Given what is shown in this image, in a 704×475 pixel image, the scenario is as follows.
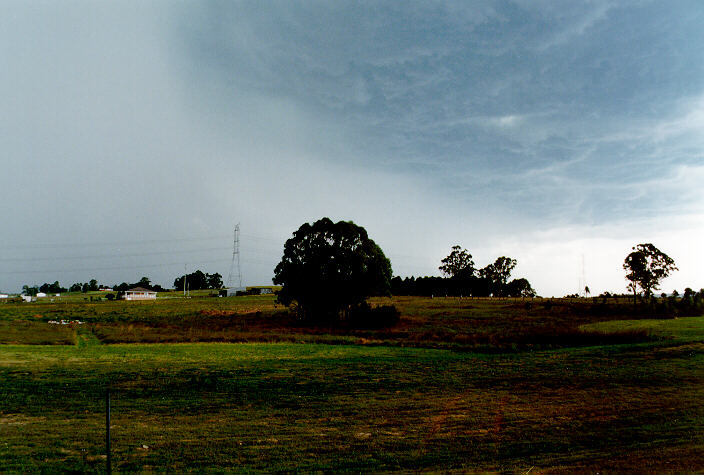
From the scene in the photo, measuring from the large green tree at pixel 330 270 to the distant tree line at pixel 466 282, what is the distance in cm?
7774

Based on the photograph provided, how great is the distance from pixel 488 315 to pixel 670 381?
48.5m

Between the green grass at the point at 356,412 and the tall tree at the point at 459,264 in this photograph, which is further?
the tall tree at the point at 459,264

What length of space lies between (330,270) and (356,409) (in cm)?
3887

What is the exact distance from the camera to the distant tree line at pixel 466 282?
14000cm

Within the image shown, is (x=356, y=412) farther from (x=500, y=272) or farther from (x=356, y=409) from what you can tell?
(x=500, y=272)

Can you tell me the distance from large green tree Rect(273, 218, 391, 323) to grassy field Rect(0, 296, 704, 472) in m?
23.8

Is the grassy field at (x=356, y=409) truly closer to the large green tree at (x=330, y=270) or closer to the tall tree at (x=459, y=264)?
the large green tree at (x=330, y=270)

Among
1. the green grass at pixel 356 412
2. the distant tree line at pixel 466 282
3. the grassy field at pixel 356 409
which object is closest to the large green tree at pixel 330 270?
the grassy field at pixel 356 409

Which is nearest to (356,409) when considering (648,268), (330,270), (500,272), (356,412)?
(356,412)

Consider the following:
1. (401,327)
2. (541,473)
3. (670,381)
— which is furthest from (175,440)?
(401,327)

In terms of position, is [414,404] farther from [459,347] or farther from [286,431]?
[459,347]

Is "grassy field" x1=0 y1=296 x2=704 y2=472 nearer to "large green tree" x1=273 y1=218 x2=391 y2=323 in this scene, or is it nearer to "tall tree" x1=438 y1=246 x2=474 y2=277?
"large green tree" x1=273 y1=218 x2=391 y2=323

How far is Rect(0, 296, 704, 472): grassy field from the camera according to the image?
1062 centimetres

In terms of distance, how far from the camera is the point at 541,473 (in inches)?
362
